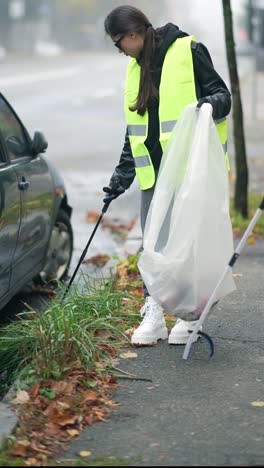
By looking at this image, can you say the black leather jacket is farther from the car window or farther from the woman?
the car window

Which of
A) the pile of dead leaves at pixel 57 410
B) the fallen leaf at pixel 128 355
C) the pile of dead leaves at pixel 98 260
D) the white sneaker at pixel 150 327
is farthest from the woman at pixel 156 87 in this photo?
the pile of dead leaves at pixel 98 260

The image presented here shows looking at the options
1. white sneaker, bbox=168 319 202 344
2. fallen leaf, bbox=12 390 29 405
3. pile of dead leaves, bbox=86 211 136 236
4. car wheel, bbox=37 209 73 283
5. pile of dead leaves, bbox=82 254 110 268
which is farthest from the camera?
pile of dead leaves, bbox=86 211 136 236

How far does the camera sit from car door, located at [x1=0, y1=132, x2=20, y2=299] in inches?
246

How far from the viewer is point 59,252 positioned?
26.8ft

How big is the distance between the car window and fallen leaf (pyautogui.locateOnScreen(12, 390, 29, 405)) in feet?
7.98

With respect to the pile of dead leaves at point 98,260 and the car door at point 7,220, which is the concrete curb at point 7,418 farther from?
the pile of dead leaves at point 98,260

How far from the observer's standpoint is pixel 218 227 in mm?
5359

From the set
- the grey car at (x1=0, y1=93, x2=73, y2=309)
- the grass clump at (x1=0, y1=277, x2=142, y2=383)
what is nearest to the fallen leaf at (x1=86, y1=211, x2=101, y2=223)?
the grey car at (x1=0, y1=93, x2=73, y2=309)

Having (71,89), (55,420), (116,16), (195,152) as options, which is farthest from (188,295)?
(71,89)

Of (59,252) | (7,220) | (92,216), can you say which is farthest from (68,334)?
(92,216)

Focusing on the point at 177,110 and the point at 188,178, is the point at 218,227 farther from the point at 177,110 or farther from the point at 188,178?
the point at 177,110

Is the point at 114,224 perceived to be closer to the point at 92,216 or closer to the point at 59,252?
the point at 92,216

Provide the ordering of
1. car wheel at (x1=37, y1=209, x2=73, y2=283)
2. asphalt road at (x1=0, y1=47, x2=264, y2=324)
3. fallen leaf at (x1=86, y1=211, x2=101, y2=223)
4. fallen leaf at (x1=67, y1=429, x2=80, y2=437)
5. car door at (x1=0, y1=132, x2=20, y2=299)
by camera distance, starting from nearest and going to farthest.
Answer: fallen leaf at (x1=67, y1=429, x2=80, y2=437) < car door at (x1=0, y1=132, x2=20, y2=299) < car wheel at (x1=37, y1=209, x2=73, y2=283) < fallen leaf at (x1=86, y1=211, x2=101, y2=223) < asphalt road at (x1=0, y1=47, x2=264, y2=324)

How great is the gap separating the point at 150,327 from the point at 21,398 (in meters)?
1.20
